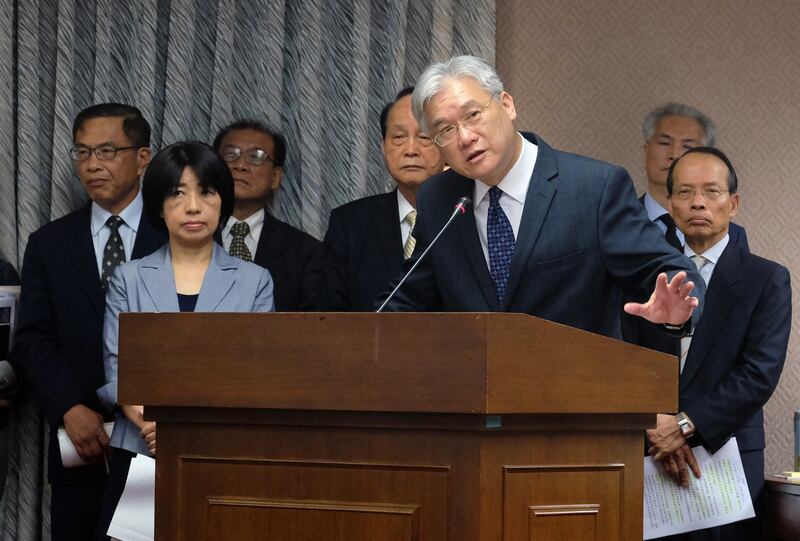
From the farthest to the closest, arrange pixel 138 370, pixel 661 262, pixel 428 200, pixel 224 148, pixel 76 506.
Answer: pixel 224 148 < pixel 76 506 < pixel 428 200 < pixel 661 262 < pixel 138 370

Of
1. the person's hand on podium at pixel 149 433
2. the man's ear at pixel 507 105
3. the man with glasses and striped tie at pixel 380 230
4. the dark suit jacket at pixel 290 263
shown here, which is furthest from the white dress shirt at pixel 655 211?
the person's hand on podium at pixel 149 433

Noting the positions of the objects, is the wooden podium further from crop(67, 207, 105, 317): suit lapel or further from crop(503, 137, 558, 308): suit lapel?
crop(67, 207, 105, 317): suit lapel

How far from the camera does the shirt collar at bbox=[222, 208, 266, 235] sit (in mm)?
3607

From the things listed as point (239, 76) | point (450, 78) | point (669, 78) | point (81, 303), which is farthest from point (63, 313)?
point (669, 78)

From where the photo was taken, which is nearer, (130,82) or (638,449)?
(638,449)

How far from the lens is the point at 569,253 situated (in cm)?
220

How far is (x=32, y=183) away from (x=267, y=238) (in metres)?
0.97

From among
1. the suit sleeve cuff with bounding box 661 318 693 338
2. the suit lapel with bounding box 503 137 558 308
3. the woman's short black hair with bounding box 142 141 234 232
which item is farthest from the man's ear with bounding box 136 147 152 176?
the suit sleeve cuff with bounding box 661 318 693 338

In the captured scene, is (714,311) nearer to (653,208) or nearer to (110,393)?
(653,208)

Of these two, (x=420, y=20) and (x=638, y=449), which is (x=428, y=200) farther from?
(x=420, y=20)

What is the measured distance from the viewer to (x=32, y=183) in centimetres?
390

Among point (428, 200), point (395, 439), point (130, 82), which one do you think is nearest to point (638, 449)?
point (395, 439)

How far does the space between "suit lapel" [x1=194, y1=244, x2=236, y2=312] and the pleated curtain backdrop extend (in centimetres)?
95

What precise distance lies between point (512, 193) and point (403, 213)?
107 cm
